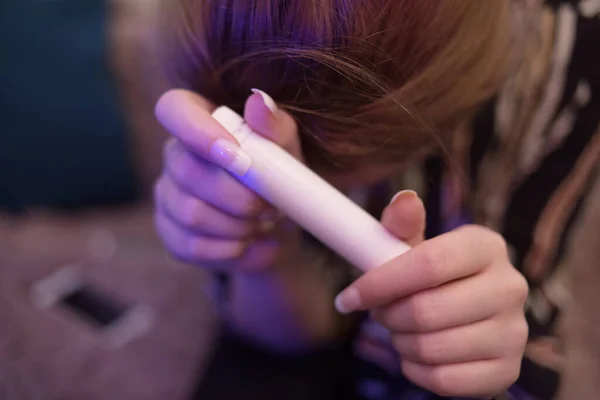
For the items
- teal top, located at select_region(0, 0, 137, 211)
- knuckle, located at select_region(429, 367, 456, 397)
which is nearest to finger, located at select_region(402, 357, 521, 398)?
knuckle, located at select_region(429, 367, 456, 397)

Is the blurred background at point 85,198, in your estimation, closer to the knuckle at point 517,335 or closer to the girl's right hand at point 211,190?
the girl's right hand at point 211,190

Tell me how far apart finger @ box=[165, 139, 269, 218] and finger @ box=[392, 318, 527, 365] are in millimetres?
143

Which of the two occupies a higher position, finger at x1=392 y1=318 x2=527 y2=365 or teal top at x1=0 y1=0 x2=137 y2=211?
finger at x1=392 y1=318 x2=527 y2=365

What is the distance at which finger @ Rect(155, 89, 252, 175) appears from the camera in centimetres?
36

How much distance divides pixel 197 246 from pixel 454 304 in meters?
0.19

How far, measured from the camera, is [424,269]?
352 mm

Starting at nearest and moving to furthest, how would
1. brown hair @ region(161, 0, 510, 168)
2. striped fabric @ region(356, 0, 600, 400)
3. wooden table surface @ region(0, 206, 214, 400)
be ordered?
1. brown hair @ region(161, 0, 510, 168)
2. striped fabric @ region(356, 0, 600, 400)
3. wooden table surface @ region(0, 206, 214, 400)

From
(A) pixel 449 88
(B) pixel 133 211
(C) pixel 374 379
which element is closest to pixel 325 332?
(C) pixel 374 379

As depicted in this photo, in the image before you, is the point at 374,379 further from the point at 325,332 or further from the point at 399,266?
the point at 399,266

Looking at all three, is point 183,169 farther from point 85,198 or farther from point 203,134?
point 85,198

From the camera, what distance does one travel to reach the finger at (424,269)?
13.9 inches

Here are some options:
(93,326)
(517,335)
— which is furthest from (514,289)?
(93,326)

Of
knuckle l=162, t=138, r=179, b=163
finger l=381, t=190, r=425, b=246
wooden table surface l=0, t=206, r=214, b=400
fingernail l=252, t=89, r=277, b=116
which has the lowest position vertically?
wooden table surface l=0, t=206, r=214, b=400

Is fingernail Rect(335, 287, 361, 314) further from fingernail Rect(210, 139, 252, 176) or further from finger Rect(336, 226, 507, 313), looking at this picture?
fingernail Rect(210, 139, 252, 176)
